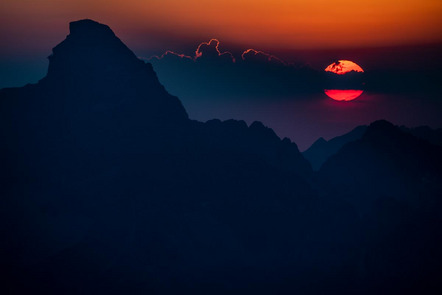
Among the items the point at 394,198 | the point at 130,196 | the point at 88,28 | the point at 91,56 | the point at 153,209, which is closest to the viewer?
the point at 153,209

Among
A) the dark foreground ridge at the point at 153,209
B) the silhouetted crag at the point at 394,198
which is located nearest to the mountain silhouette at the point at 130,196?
the dark foreground ridge at the point at 153,209

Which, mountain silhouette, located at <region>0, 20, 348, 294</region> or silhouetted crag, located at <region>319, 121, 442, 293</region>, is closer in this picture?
mountain silhouette, located at <region>0, 20, 348, 294</region>

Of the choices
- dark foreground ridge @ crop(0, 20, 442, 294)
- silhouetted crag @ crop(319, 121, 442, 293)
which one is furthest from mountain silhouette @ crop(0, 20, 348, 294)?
silhouetted crag @ crop(319, 121, 442, 293)

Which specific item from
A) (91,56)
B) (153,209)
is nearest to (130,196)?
(153,209)

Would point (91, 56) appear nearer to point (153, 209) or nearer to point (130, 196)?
point (130, 196)

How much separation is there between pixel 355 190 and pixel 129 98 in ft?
291

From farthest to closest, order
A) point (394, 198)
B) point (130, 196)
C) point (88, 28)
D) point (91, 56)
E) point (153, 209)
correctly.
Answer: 1. point (394, 198)
2. point (88, 28)
3. point (91, 56)
4. point (130, 196)
5. point (153, 209)

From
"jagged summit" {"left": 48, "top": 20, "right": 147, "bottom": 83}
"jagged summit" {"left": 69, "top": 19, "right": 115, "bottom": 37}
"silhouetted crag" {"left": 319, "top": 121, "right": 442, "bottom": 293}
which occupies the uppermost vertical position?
"jagged summit" {"left": 69, "top": 19, "right": 115, "bottom": 37}

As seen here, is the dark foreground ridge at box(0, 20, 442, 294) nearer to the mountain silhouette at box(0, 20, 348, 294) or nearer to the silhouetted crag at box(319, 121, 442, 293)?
the mountain silhouette at box(0, 20, 348, 294)

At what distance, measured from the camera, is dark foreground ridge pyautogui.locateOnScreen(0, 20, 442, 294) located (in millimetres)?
101688

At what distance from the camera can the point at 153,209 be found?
112250 mm

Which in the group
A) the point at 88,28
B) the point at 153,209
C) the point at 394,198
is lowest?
the point at 153,209

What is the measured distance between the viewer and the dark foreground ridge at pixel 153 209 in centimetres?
10169

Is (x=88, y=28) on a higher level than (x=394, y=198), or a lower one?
higher
